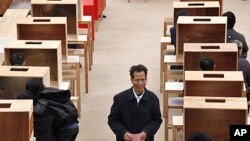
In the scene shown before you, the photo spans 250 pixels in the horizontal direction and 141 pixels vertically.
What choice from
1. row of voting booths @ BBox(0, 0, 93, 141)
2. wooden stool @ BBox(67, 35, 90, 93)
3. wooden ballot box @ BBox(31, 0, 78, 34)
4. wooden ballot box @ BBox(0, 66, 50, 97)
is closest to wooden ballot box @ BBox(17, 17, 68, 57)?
row of voting booths @ BBox(0, 0, 93, 141)

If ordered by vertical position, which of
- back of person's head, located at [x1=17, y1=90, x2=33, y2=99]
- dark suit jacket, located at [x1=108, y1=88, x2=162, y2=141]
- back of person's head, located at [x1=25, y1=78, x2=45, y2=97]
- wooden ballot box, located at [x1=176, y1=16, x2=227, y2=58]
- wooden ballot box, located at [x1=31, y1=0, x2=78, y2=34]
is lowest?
dark suit jacket, located at [x1=108, y1=88, x2=162, y2=141]

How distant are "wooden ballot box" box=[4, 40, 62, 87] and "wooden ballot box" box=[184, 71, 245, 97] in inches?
65.3

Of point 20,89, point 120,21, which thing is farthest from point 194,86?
point 120,21

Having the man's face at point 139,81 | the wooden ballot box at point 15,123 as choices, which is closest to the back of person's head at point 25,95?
the wooden ballot box at point 15,123

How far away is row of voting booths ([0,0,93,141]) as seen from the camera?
20.0ft

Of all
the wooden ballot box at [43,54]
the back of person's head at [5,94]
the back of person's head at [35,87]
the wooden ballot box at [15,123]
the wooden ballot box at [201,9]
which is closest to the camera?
the wooden ballot box at [15,123]

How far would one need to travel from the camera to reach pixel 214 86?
715 cm

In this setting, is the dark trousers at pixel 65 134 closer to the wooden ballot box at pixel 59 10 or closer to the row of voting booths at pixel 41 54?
the row of voting booths at pixel 41 54

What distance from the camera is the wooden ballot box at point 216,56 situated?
8039 millimetres

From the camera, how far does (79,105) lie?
31.0 ft

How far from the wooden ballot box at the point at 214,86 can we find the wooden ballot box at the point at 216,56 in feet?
2.73

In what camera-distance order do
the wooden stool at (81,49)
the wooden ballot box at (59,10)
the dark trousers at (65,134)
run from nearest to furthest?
the dark trousers at (65,134)
the wooden ballot box at (59,10)
the wooden stool at (81,49)

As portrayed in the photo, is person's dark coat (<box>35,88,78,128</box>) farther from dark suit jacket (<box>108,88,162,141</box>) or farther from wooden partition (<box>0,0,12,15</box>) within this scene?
wooden partition (<box>0,0,12,15</box>)

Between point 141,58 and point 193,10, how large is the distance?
1.98 metres
